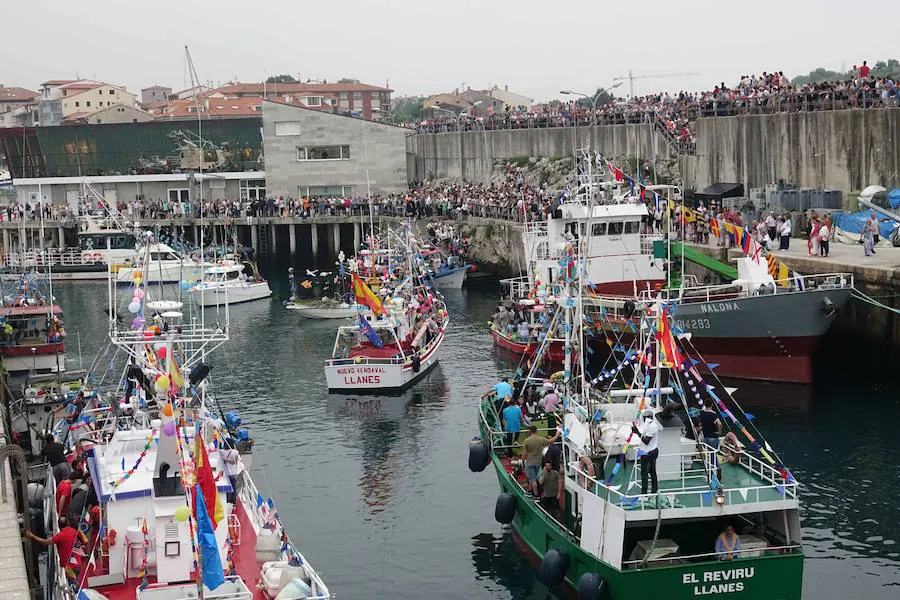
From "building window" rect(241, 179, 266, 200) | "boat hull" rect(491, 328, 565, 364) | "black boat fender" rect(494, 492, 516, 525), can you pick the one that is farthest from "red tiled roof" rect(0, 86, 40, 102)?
"black boat fender" rect(494, 492, 516, 525)

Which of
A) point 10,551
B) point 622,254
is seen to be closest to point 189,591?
point 10,551

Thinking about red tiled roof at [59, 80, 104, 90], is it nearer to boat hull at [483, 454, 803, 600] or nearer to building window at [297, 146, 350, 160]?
building window at [297, 146, 350, 160]

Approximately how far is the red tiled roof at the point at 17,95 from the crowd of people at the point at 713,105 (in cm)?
12499

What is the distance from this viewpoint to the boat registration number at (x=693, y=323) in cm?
3938

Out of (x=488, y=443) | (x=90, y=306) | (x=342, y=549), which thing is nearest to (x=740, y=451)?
(x=488, y=443)

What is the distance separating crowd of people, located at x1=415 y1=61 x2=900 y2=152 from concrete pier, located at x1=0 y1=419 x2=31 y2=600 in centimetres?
3597

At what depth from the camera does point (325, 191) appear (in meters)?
85.8

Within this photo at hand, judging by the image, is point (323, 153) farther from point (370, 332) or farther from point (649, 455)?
point (649, 455)

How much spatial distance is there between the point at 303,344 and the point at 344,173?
118 ft

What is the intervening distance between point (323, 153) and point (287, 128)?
2922 mm

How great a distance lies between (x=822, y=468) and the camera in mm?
30125

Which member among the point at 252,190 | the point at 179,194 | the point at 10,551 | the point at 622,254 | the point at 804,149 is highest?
the point at 804,149

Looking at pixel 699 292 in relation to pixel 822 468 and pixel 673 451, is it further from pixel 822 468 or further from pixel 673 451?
pixel 673 451

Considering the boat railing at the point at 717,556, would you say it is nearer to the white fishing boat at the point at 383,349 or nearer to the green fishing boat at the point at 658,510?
the green fishing boat at the point at 658,510
